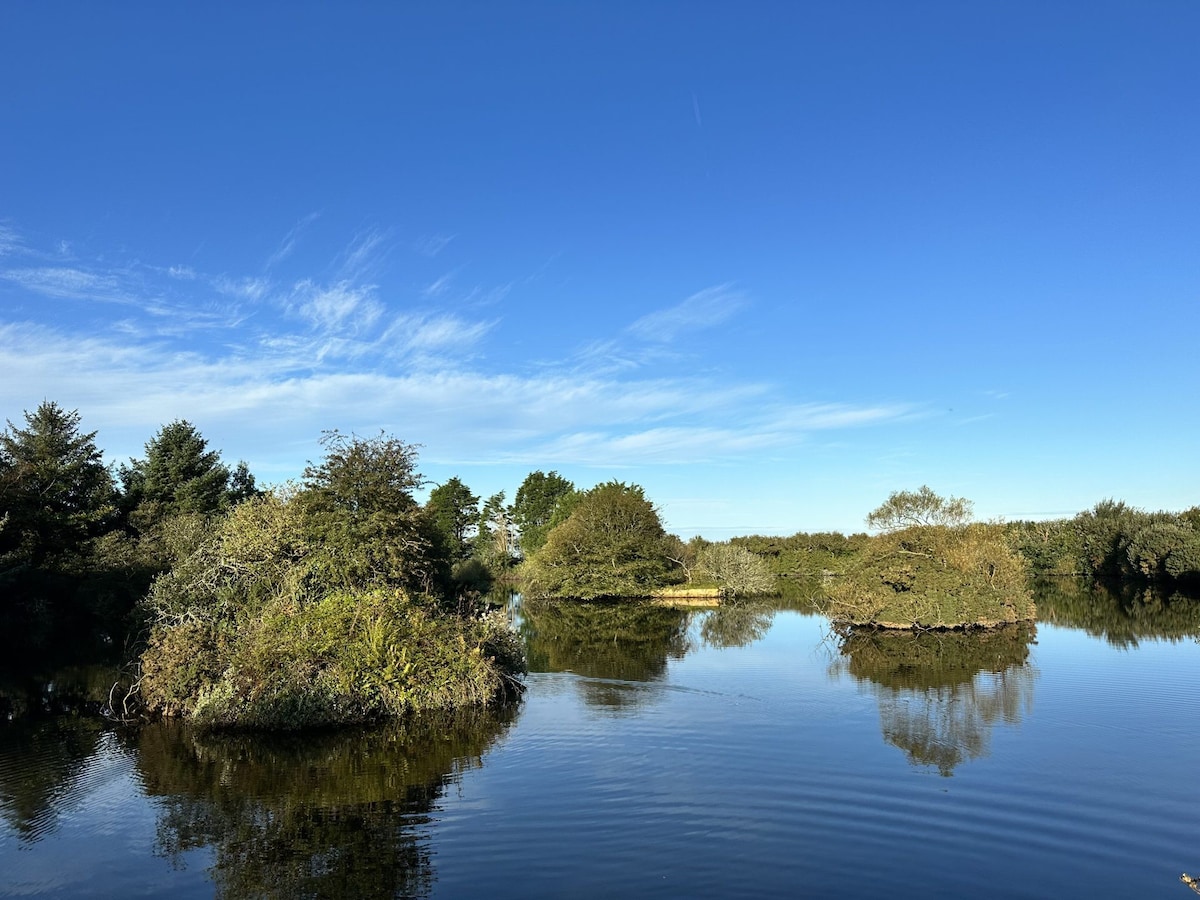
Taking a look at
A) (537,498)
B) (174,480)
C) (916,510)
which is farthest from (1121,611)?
(537,498)

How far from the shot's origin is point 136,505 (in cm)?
5147

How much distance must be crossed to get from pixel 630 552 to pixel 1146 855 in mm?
53509

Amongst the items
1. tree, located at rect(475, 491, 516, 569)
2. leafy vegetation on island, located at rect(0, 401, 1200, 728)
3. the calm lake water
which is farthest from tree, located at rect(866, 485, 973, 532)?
tree, located at rect(475, 491, 516, 569)

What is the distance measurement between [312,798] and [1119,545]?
262ft

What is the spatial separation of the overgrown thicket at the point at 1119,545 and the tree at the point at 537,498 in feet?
182

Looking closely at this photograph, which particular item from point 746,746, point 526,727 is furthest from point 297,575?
point 746,746

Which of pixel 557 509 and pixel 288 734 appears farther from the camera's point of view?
pixel 557 509

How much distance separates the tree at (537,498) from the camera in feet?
344

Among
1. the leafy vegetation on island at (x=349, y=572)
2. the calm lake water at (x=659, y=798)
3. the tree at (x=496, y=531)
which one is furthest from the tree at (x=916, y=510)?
the tree at (x=496, y=531)

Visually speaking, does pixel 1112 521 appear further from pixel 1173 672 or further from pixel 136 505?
pixel 136 505

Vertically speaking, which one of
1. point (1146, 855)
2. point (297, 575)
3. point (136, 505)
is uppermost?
point (136, 505)

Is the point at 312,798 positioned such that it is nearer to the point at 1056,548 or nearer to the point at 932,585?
the point at 932,585

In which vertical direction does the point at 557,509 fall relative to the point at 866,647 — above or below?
above

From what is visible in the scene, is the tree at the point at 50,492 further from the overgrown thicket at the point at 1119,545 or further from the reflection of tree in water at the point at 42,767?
the overgrown thicket at the point at 1119,545
